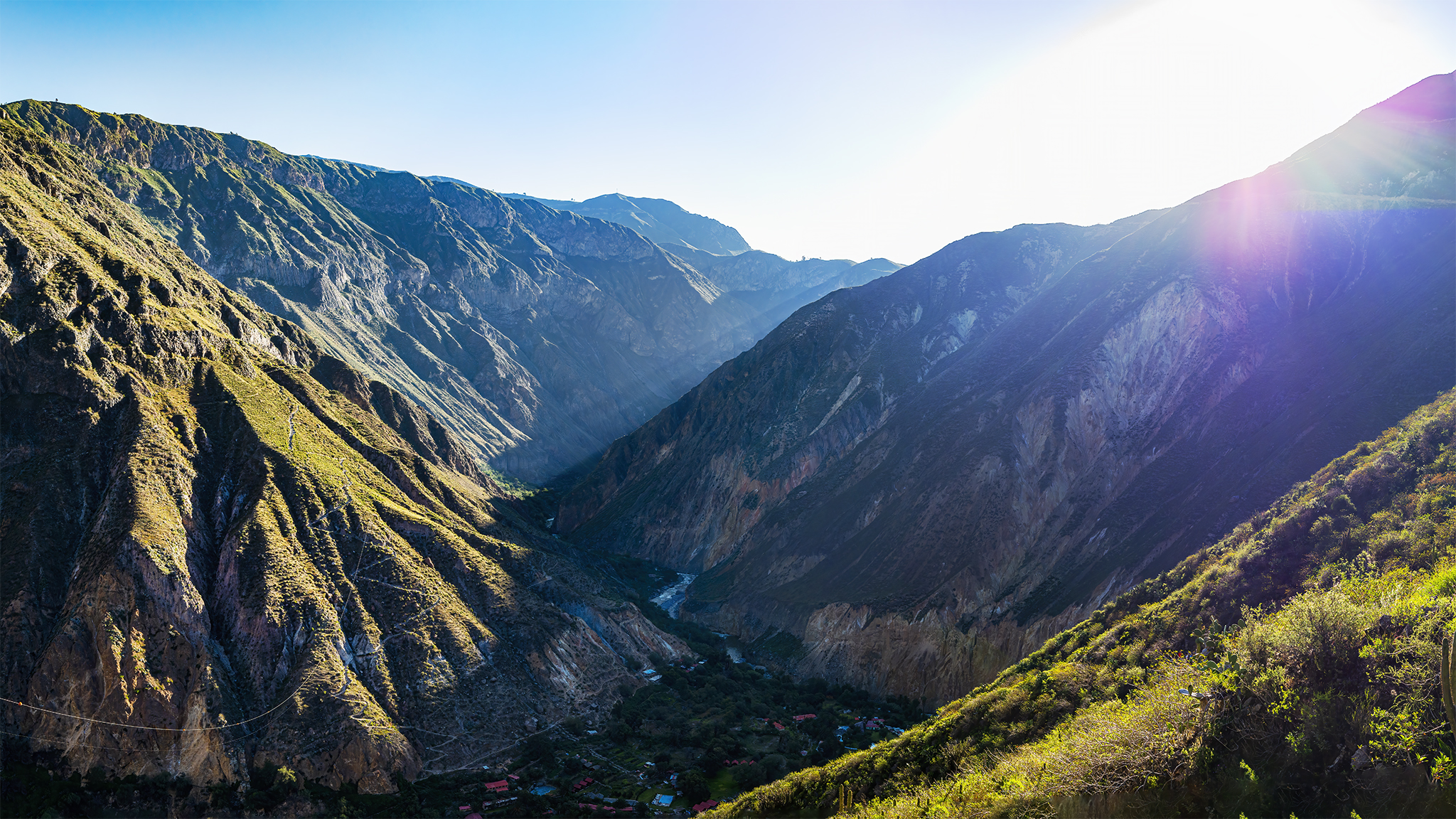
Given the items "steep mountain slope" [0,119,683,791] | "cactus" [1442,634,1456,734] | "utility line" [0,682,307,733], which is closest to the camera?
"cactus" [1442,634,1456,734]

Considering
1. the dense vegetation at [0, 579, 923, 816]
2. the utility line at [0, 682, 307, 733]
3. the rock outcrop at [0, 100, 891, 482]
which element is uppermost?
the rock outcrop at [0, 100, 891, 482]

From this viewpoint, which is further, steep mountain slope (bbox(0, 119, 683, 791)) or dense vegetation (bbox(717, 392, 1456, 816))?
steep mountain slope (bbox(0, 119, 683, 791))

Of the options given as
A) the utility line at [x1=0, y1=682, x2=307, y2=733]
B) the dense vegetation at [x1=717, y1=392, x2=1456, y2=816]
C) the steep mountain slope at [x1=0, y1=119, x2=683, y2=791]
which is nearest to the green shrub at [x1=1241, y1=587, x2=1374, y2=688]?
the dense vegetation at [x1=717, y1=392, x2=1456, y2=816]

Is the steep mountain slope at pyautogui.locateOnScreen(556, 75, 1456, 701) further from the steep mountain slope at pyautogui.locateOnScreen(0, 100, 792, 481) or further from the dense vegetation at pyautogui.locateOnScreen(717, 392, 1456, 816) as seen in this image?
the steep mountain slope at pyautogui.locateOnScreen(0, 100, 792, 481)

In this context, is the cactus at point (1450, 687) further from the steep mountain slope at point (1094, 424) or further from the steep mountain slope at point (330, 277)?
the steep mountain slope at point (330, 277)

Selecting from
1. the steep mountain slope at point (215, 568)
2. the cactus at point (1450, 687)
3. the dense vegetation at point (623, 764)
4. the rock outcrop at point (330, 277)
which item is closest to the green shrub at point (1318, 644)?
the cactus at point (1450, 687)

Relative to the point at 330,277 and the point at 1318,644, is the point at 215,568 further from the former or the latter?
the point at 330,277
